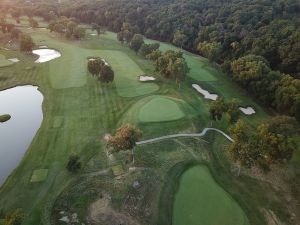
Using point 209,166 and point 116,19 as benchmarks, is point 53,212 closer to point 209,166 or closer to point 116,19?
point 209,166

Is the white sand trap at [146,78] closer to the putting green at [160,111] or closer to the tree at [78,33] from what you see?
the putting green at [160,111]

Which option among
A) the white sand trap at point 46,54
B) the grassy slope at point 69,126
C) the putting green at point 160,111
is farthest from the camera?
the white sand trap at point 46,54

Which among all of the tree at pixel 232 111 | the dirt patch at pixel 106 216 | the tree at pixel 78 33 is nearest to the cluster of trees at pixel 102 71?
the tree at pixel 232 111

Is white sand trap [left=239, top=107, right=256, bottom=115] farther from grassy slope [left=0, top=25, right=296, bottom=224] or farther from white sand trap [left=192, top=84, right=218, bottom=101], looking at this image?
white sand trap [left=192, top=84, right=218, bottom=101]

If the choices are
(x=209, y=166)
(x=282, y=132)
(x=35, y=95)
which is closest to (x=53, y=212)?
(x=209, y=166)

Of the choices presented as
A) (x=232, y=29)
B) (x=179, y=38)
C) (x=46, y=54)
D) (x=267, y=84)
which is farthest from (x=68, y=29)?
(x=267, y=84)

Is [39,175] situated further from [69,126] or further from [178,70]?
A: [178,70]
